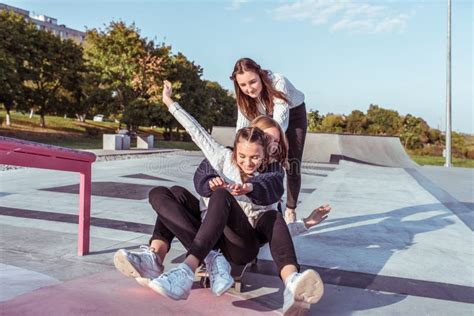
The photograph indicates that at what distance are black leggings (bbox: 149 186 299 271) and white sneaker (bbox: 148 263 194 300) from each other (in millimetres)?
138

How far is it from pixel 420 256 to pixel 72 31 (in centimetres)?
11110

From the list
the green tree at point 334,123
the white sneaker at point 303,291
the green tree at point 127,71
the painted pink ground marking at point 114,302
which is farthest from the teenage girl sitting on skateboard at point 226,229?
the green tree at point 334,123

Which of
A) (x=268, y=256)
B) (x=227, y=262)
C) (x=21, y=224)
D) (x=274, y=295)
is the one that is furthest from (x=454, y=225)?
(x=21, y=224)

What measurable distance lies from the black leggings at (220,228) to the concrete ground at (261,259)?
0.95 feet

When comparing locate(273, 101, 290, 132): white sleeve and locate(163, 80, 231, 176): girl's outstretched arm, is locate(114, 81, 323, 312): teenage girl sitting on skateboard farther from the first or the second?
locate(273, 101, 290, 132): white sleeve

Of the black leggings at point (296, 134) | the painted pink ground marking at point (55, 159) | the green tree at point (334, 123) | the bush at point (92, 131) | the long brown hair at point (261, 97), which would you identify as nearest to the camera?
the painted pink ground marking at point (55, 159)

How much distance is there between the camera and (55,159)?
2541mm

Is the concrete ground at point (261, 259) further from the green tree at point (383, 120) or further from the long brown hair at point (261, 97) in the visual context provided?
the green tree at point (383, 120)

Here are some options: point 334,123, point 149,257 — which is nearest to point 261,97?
point 149,257

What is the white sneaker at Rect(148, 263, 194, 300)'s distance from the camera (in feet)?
5.78

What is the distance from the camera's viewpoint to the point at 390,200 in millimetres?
6129

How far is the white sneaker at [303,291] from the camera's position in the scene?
1.79 m

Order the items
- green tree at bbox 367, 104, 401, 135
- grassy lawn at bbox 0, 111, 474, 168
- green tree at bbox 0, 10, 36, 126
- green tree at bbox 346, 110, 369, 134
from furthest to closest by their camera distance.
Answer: green tree at bbox 367, 104, 401, 135 → green tree at bbox 346, 110, 369, 134 → grassy lawn at bbox 0, 111, 474, 168 → green tree at bbox 0, 10, 36, 126

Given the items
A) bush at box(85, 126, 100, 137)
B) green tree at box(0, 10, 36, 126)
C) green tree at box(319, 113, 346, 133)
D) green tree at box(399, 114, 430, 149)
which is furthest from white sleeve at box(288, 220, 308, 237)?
green tree at box(399, 114, 430, 149)
